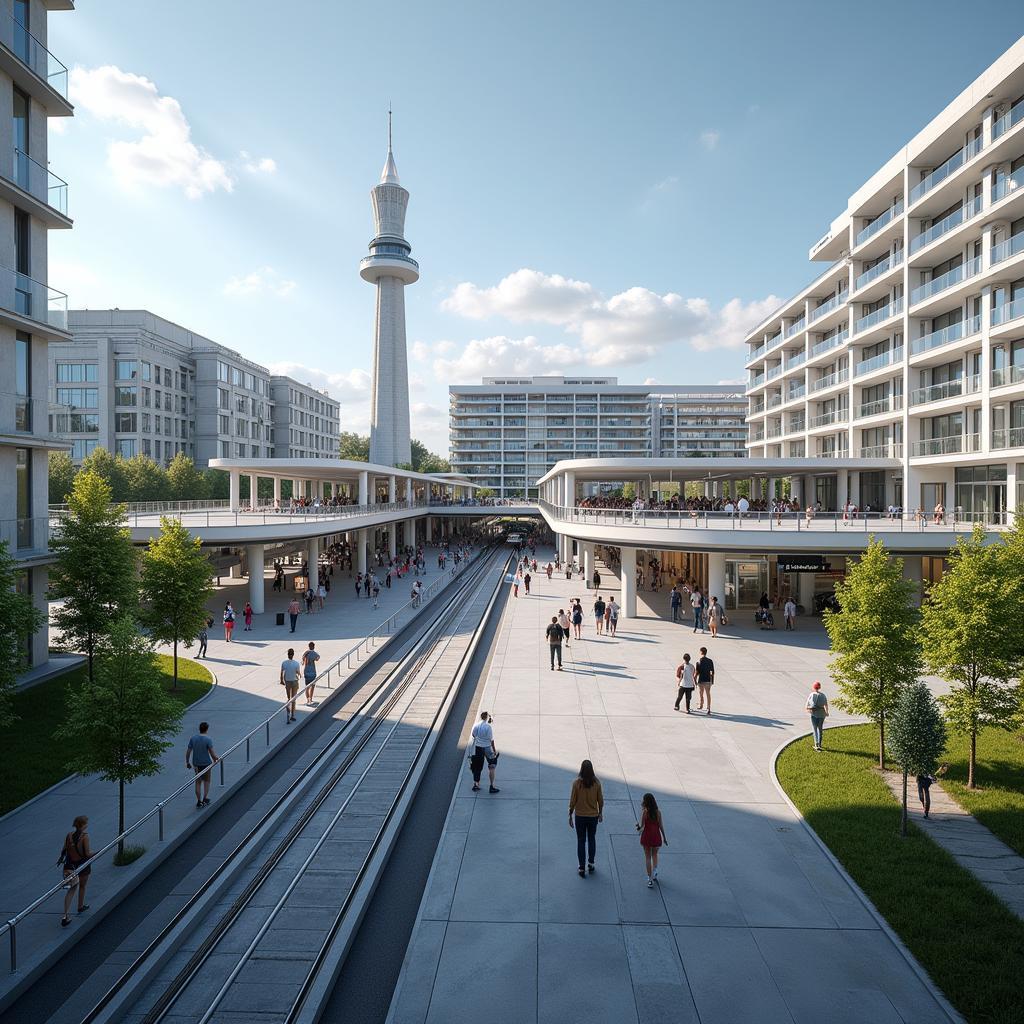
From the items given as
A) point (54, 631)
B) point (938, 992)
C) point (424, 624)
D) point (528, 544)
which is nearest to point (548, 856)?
point (938, 992)

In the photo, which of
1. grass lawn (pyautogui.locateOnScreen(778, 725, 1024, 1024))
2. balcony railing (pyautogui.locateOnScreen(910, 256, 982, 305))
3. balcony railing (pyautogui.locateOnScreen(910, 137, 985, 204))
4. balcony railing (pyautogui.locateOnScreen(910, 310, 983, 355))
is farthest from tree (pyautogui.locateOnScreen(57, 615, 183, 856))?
balcony railing (pyautogui.locateOnScreen(910, 137, 985, 204))

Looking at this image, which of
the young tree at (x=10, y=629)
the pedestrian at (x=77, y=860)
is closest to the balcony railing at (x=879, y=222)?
the young tree at (x=10, y=629)

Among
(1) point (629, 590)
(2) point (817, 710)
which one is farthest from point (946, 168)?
(2) point (817, 710)

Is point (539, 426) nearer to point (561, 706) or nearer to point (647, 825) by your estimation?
point (561, 706)

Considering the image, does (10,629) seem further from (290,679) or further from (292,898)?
(292,898)

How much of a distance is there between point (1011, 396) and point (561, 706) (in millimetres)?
23228

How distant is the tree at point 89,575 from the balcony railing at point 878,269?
122 ft

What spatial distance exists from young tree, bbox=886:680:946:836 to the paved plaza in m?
2.13

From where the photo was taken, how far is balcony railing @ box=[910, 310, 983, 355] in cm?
2822

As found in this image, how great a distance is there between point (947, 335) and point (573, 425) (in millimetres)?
94333

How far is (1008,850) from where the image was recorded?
10078 mm

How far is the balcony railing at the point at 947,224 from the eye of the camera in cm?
2827

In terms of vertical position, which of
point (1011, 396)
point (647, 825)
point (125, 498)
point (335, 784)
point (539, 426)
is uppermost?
Result: point (539, 426)

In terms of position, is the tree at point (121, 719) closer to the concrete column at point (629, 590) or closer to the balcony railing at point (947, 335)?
the concrete column at point (629, 590)
